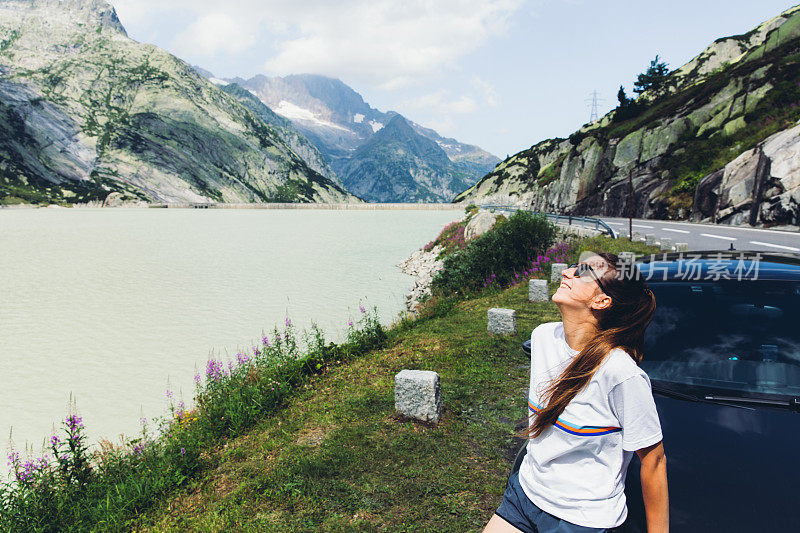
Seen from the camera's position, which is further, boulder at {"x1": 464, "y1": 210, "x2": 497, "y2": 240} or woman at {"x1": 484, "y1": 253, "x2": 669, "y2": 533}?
boulder at {"x1": 464, "y1": 210, "x2": 497, "y2": 240}

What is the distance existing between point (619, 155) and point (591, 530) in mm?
45234

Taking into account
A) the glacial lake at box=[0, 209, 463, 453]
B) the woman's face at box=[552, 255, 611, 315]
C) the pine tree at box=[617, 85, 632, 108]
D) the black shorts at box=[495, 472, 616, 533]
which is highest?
the pine tree at box=[617, 85, 632, 108]

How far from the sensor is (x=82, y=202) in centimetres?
12225

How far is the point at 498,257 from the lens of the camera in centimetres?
1631

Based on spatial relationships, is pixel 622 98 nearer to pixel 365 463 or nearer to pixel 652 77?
pixel 652 77

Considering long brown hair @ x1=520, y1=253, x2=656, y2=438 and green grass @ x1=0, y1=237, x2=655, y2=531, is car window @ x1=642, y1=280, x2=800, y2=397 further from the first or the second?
green grass @ x1=0, y1=237, x2=655, y2=531

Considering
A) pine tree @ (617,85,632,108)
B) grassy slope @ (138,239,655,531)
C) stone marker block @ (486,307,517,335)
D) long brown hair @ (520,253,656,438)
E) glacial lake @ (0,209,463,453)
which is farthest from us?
pine tree @ (617,85,632,108)

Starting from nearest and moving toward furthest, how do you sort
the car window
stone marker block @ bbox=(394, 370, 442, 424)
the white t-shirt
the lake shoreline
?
1. the white t-shirt
2. the car window
3. stone marker block @ bbox=(394, 370, 442, 424)
4. the lake shoreline

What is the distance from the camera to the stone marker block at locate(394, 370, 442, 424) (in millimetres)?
5555

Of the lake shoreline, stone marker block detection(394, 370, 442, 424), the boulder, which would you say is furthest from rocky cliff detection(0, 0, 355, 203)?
stone marker block detection(394, 370, 442, 424)

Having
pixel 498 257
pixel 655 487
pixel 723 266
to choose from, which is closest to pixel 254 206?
pixel 498 257

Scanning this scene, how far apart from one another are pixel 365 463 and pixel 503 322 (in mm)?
4847

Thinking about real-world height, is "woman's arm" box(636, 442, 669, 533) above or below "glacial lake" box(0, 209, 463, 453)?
above

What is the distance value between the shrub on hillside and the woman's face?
13.4 meters
